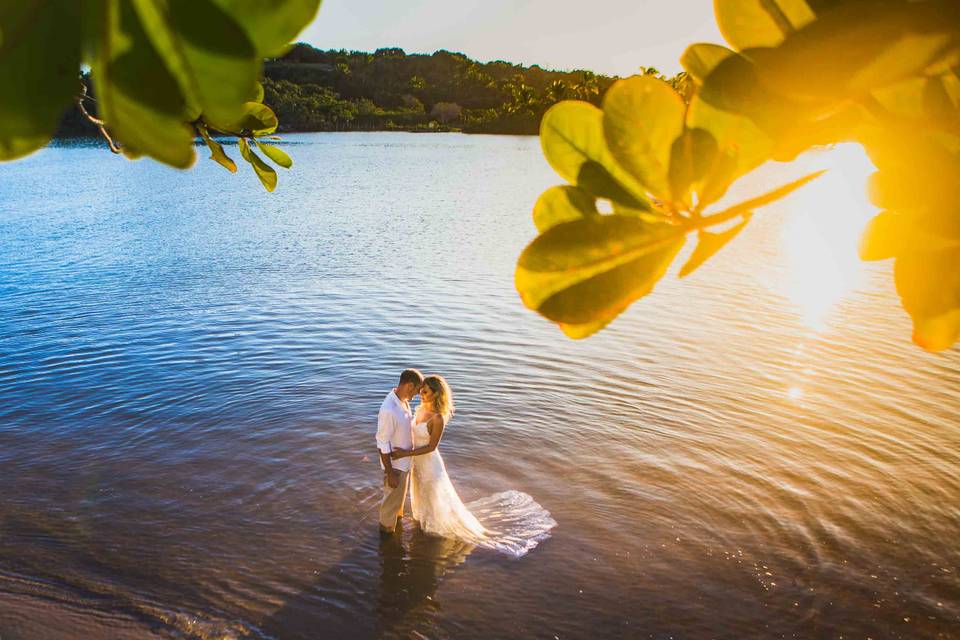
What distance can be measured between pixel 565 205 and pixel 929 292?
0.22 m

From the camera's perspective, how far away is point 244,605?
6.39 metres

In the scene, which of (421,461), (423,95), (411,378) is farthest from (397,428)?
(423,95)

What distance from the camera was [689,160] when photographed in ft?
1.18

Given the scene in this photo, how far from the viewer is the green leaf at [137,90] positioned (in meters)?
0.23

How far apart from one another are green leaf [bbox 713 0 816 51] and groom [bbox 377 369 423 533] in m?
5.98

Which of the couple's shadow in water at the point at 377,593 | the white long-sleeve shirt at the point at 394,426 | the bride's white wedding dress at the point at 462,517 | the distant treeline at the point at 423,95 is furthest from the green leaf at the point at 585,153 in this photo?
the distant treeline at the point at 423,95

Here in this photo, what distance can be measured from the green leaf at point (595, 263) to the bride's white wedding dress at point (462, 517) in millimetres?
6685

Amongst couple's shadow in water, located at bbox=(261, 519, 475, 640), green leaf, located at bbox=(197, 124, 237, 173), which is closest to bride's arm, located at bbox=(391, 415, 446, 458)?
couple's shadow in water, located at bbox=(261, 519, 475, 640)

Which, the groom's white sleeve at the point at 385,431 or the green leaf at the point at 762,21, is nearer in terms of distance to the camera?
the green leaf at the point at 762,21

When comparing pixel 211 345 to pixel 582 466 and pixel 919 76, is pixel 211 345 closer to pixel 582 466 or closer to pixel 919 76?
pixel 582 466

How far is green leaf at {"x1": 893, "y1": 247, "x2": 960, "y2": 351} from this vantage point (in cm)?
41

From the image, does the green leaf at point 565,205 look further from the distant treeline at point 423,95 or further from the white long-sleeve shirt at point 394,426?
the distant treeline at point 423,95

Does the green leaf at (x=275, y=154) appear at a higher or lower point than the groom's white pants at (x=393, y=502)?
higher

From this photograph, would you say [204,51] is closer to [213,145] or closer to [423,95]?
[213,145]
